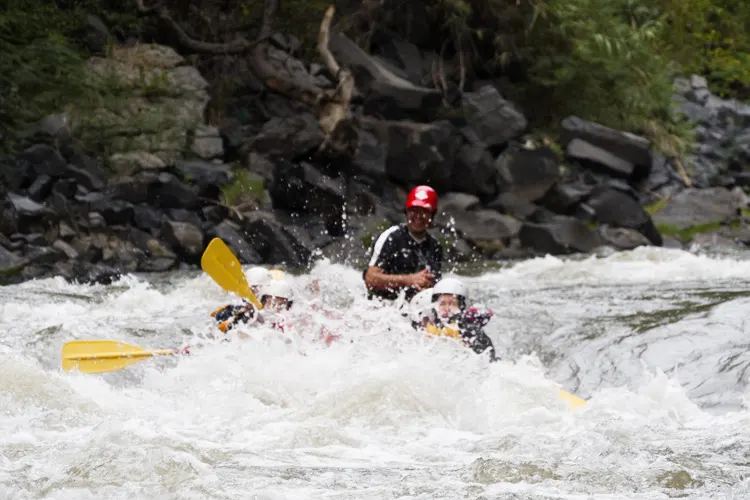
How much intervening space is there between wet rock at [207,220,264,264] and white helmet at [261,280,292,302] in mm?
5959

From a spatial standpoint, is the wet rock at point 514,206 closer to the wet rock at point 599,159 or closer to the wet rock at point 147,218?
the wet rock at point 599,159

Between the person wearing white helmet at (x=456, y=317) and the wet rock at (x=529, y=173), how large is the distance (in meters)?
9.42

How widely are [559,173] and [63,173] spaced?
6.81 m

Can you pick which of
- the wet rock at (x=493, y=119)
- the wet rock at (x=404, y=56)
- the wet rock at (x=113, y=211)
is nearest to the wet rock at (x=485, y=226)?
the wet rock at (x=493, y=119)

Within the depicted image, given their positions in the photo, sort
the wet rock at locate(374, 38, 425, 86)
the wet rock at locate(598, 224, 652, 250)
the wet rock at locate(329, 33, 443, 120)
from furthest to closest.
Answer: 1. the wet rock at locate(374, 38, 425, 86)
2. the wet rock at locate(329, 33, 443, 120)
3. the wet rock at locate(598, 224, 652, 250)

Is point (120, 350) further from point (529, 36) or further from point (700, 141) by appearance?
point (700, 141)

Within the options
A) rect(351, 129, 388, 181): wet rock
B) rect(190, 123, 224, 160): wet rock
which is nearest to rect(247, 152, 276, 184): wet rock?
rect(190, 123, 224, 160): wet rock

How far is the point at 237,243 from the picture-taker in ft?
41.9

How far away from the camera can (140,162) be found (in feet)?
46.4

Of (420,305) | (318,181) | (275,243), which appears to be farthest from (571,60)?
(420,305)

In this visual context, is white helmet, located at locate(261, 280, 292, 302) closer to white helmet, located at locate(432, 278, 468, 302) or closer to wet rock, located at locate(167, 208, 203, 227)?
white helmet, located at locate(432, 278, 468, 302)

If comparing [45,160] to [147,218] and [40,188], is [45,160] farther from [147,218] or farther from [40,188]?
[147,218]

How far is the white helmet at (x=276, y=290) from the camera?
21.7 ft

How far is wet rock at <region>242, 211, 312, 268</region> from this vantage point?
507 inches
